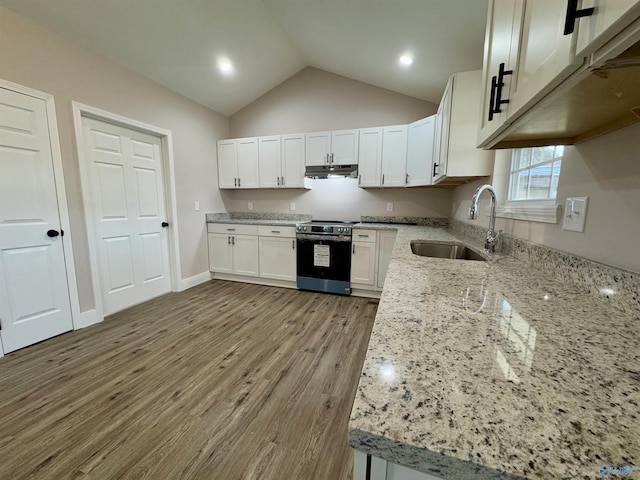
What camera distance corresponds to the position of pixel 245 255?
3.61 metres

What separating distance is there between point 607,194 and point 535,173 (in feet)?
2.31

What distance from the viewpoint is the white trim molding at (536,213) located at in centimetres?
110

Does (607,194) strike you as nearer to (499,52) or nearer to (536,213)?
(536,213)

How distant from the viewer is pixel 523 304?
2.48 ft

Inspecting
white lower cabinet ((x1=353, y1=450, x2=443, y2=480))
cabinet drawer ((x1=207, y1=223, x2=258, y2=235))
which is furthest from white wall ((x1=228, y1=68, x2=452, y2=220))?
white lower cabinet ((x1=353, y1=450, x2=443, y2=480))

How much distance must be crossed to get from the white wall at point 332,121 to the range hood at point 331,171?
33 centimetres

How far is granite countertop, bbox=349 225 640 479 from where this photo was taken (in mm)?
300

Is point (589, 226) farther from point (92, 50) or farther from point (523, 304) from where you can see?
point (92, 50)

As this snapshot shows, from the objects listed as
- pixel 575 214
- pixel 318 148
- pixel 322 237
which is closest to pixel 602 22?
pixel 575 214

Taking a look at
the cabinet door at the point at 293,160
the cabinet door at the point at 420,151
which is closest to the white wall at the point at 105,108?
the cabinet door at the point at 293,160

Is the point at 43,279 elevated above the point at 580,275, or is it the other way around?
the point at 580,275

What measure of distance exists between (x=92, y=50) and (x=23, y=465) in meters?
3.07

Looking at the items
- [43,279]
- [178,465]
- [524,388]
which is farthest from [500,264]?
[43,279]

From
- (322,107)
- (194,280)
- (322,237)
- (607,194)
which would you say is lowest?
(194,280)
